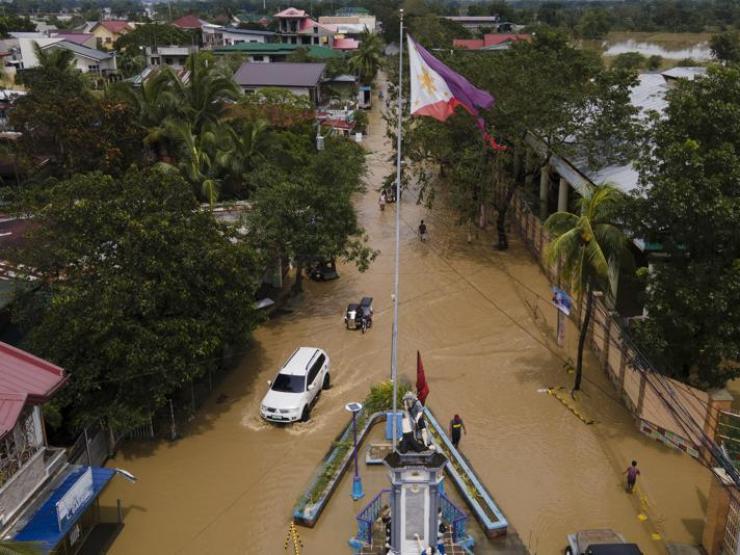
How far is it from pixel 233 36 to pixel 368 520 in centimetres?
10110

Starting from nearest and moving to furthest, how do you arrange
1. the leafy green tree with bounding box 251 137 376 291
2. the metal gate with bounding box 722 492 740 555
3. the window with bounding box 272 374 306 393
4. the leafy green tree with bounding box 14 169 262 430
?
the metal gate with bounding box 722 492 740 555 < the leafy green tree with bounding box 14 169 262 430 < the window with bounding box 272 374 306 393 < the leafy green tree with bounding box 251 137 376 291

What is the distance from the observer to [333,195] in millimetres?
24469

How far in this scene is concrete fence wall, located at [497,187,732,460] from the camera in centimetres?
1602

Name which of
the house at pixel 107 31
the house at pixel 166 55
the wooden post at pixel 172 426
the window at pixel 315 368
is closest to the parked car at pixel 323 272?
the window at pixel 315 368

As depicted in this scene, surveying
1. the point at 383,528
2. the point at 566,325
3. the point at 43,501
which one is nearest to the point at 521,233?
the point at 566,325

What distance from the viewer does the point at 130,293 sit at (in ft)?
55.0

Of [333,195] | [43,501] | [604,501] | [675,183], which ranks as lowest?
[604,501]

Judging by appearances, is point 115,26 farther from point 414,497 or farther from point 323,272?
point 414,497

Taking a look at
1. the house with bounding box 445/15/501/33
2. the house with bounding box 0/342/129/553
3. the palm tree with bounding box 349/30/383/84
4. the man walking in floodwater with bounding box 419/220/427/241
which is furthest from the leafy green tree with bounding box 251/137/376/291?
the house with bounding box 445/15/501/33

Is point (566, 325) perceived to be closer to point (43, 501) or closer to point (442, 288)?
point (442, 288)

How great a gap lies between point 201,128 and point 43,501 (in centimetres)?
2557

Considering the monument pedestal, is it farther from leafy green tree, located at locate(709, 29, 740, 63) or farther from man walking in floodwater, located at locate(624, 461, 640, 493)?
leafy green tree, located at locate(709, 29, 740, 63)

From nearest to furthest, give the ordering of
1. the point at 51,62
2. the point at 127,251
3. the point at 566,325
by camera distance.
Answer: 1. the point at 127,251
2. the point at 566,325
3. the point at 51,62

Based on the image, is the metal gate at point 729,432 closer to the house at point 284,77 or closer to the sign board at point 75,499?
the sign board at point 75,499
